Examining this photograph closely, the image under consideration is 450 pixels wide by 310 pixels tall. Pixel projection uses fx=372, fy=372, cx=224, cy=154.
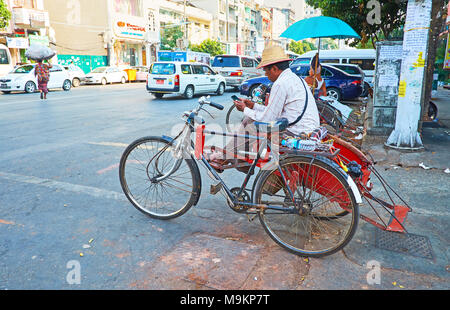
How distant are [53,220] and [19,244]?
0.52 metres

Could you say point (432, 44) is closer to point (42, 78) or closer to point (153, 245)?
point (153, 245)

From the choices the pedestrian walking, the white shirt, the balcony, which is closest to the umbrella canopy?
the white shirt

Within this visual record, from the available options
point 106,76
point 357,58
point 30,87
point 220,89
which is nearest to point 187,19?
point 106,76

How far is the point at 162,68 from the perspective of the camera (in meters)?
15.9

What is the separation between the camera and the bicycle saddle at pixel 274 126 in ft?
10.3

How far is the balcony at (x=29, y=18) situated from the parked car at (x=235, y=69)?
1520 cm

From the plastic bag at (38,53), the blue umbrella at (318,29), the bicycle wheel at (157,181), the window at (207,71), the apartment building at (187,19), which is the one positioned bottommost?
the bicycle wheel at (157,181)

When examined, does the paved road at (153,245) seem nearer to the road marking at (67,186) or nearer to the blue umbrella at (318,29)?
the road marking at (67,186)

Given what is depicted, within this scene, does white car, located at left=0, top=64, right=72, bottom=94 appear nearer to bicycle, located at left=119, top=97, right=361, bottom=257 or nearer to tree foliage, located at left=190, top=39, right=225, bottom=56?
bicycle, located at left=119, top=97, right=361, bottom=257

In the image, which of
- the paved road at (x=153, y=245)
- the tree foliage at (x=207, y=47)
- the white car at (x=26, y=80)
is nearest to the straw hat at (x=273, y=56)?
the paved road at (x=153, y=245)

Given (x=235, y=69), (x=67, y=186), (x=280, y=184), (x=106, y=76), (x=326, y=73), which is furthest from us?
(x=106, y=76)

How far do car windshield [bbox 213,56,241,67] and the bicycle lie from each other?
57.6ft

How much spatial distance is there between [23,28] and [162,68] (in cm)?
1749
